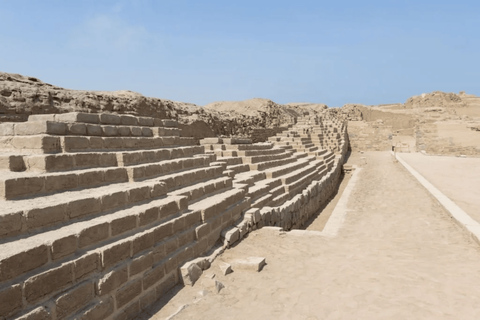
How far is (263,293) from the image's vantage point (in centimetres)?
423

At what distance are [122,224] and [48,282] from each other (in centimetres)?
106

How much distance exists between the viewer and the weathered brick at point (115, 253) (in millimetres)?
3402

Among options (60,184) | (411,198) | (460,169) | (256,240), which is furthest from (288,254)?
(460,169)

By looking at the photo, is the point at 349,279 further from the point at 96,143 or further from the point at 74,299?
the point at 96,143

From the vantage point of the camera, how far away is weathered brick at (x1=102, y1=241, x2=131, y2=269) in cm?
340

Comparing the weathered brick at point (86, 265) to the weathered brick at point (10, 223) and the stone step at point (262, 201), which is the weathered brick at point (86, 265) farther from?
the stone step at point (262, 201)

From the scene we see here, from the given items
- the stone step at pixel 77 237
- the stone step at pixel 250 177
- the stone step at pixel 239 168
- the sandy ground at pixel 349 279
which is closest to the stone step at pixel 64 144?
the stone step at pixel 77 237

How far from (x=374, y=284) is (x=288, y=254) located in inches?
61.9

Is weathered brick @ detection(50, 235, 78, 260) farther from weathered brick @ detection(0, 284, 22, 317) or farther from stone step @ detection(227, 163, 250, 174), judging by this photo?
stone step @ detection(227, 163, 250, 174)

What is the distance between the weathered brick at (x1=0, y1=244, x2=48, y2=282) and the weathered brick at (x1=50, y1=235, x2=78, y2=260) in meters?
0.07

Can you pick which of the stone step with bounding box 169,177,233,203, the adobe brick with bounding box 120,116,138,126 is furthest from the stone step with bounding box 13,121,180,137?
the stone step with bounding box 169,177,233,203

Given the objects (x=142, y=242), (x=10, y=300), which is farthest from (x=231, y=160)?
(x=10, y=300)

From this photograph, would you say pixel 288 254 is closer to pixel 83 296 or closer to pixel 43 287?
pixel 83 296

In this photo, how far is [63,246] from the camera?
3.04m
